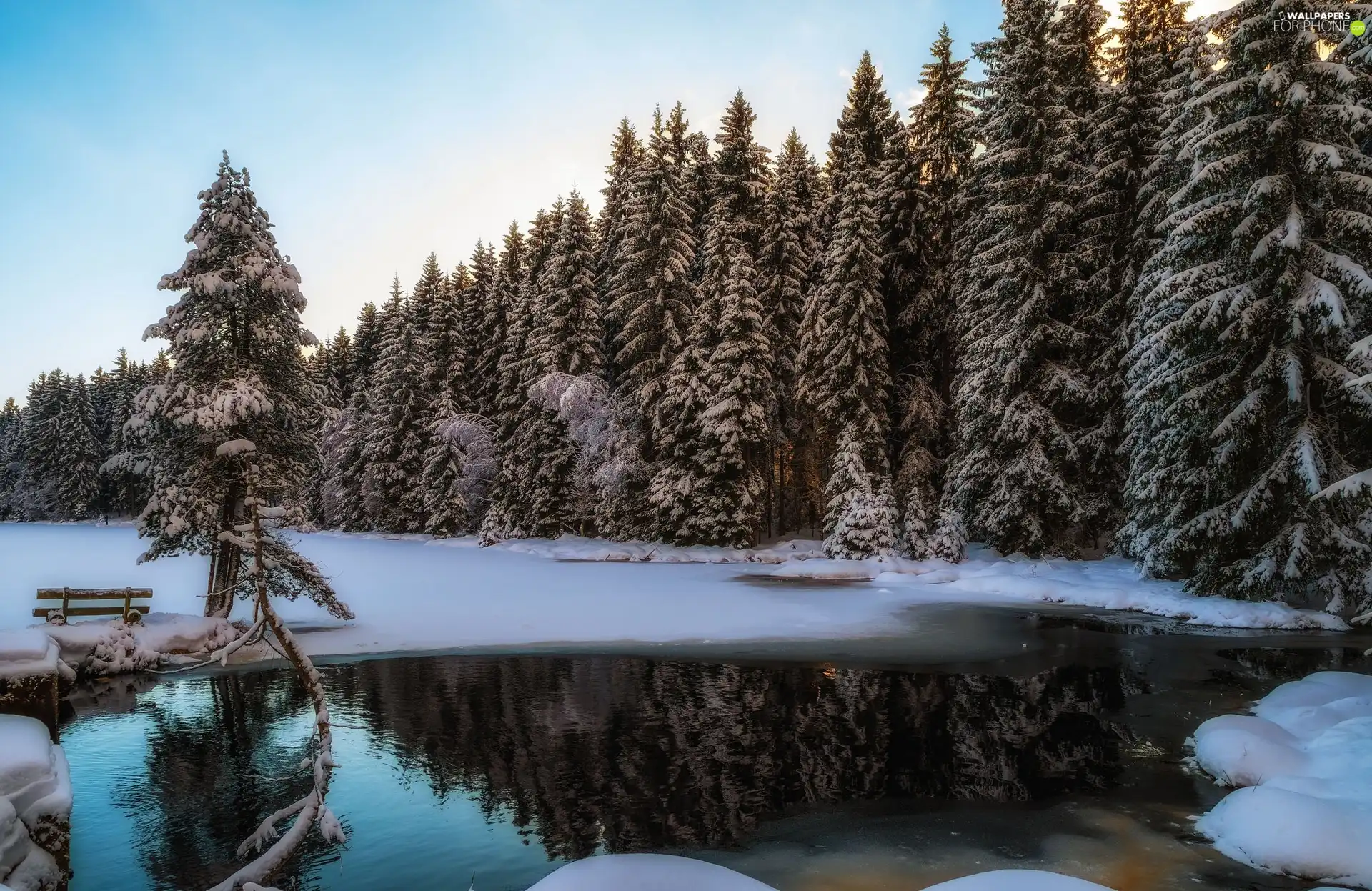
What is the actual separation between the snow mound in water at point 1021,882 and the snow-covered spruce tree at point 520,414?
1407 inches

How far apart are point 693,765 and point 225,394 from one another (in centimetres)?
1310

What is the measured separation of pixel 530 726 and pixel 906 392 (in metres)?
Result: 26.5

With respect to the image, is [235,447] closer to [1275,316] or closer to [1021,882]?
[1021,882]

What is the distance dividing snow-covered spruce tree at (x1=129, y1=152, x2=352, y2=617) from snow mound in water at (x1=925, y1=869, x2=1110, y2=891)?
15.1 m

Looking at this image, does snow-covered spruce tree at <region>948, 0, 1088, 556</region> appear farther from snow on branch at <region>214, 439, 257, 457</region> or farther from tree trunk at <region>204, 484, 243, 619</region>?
tree trunk at <region>204, 484, 243, 619</region>

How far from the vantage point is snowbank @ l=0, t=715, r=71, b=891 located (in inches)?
205

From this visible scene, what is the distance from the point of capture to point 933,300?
3344 centimetres

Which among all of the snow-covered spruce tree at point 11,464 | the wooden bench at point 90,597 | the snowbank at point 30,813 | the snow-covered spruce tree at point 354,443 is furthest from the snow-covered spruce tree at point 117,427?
the snowbank at point 30,813

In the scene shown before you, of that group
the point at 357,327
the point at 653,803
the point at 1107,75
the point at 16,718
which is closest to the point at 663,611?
the point at 653,803

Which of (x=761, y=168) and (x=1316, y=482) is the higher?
(x=761, y=168)

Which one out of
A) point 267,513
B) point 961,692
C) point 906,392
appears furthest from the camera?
point 906,392

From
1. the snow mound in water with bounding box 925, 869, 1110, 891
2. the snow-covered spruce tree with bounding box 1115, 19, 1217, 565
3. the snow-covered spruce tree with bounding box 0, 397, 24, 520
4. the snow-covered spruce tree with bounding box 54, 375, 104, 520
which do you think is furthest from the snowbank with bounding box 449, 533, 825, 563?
the snow-covered spruce tree with bounding box 0, 397, 24, 520

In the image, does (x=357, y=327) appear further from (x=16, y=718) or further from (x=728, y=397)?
(x=16, y=718)

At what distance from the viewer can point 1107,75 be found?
34000 millimetres
